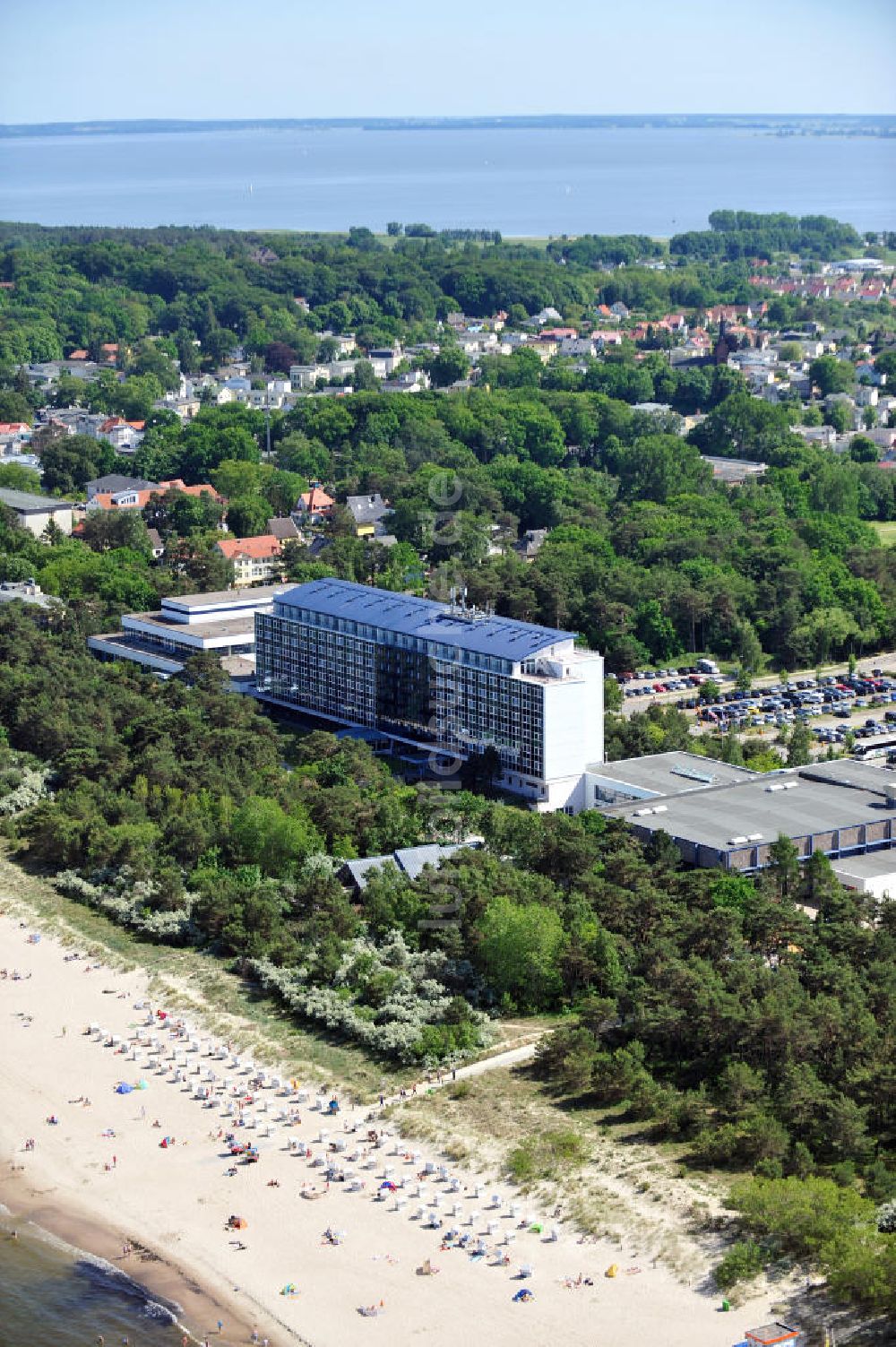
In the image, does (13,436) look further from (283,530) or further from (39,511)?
(283,530)

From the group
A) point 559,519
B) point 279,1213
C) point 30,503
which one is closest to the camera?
point 279,1213

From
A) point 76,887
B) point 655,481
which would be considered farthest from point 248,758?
point 655,481

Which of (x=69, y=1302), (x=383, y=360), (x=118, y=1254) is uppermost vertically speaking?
(x=383, y=360)

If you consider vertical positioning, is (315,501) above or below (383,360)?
below

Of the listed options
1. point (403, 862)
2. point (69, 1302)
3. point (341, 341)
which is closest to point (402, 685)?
point (403, 862)

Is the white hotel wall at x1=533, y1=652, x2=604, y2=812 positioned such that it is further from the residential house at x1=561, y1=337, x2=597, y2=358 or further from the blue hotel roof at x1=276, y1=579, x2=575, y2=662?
the residential house at x1=561, y1=337, x2=597, y2=358

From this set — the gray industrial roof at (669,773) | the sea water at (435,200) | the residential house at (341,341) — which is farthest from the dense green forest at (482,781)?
the sea water at (435,200)
